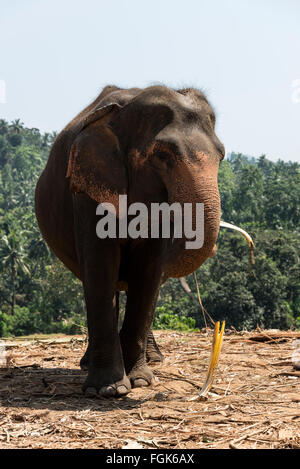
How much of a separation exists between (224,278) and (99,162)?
89.9ft

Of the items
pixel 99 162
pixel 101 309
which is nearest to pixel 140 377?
pixel 101 309

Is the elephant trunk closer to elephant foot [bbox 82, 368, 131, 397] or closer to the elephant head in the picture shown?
the elephant head

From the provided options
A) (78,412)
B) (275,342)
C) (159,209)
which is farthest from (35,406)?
(275,342)

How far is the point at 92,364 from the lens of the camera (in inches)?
203

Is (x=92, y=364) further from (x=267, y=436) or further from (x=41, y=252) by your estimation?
(x=41, y=252)

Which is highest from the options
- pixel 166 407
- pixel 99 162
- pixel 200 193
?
pixel 99 162

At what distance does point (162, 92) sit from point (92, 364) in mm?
2072

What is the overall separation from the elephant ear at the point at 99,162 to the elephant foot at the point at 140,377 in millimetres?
1434

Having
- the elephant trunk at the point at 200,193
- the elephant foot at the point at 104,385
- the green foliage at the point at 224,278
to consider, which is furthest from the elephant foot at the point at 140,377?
the green foliage at the point at 224,278

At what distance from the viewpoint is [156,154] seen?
15.4 ft

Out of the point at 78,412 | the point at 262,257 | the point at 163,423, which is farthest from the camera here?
the point at 262,257

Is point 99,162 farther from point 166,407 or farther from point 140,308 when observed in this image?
point 166,407

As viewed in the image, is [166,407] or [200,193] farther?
[166,407]

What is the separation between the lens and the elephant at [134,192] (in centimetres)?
454
